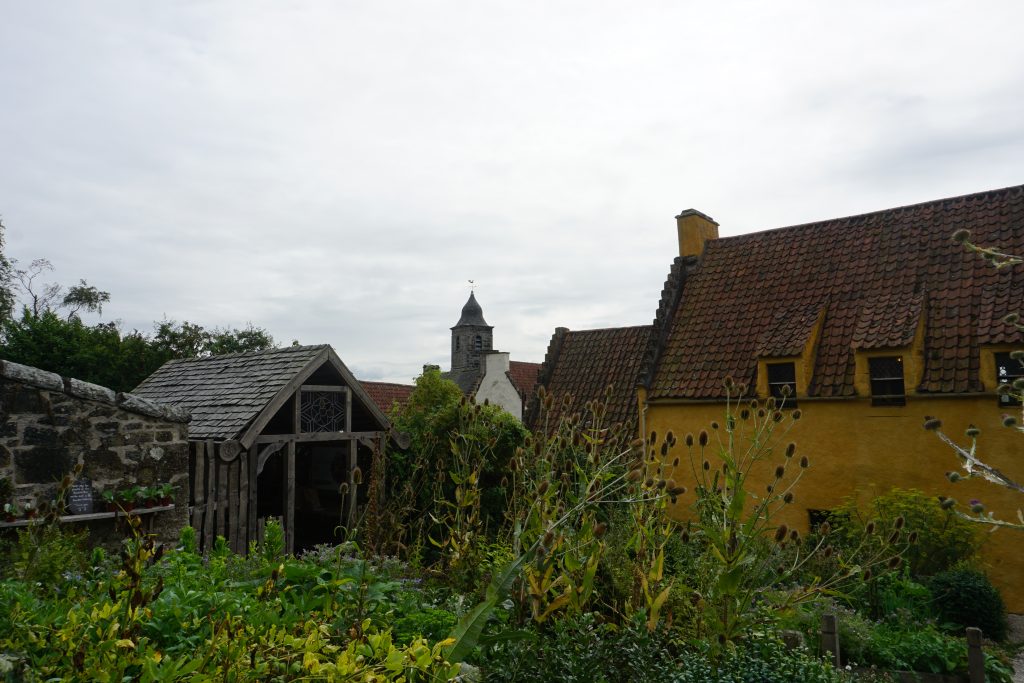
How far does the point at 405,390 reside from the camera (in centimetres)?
2983

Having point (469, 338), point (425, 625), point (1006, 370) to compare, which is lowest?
point (425, 625)

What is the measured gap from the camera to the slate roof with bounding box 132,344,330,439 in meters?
9.84

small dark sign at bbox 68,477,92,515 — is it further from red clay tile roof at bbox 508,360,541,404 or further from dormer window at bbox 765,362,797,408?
red clay tile roof at bbox 508,360,541,404

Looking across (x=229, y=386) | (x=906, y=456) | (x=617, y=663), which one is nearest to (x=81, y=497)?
(x=229, y=386)

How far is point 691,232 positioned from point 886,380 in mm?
6304

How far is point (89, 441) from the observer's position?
7094mm

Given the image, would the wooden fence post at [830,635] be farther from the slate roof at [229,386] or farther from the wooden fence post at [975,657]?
the slate roof at [229,386]

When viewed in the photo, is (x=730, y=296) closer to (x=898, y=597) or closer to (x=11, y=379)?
(x=898, y=597)

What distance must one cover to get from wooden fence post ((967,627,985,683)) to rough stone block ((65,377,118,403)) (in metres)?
8.98

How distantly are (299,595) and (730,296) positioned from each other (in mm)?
12591

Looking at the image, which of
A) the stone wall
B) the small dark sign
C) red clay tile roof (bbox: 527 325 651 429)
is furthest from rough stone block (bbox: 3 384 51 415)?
red clay tile roof (bbox: 527 325 651 429)

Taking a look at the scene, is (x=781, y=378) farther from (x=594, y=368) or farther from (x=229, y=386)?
(x=229, y=386)

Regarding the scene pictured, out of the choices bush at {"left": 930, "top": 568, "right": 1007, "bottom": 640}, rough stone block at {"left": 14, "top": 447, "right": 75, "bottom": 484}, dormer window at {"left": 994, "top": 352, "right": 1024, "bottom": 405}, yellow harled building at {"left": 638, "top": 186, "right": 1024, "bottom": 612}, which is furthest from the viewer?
yellow harled building at {"left": 638, "top": 186, "right": 1024, "bottom": 612}

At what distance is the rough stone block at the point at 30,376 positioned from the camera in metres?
6.48
